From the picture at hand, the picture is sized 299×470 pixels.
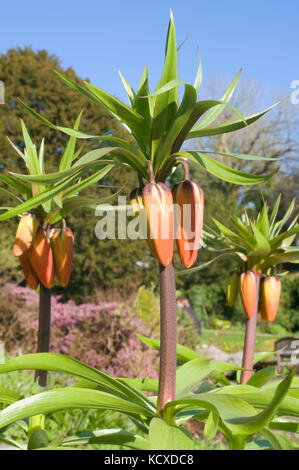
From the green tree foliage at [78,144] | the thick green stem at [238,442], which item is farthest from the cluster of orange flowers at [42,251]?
the green tree foliage at [78,144]

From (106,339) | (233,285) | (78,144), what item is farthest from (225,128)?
(78,144)

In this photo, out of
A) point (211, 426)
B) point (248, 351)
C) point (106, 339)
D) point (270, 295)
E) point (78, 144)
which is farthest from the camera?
point (78, 144)

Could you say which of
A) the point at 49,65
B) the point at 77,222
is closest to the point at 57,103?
the point at 49,65

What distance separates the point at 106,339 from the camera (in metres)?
4.16

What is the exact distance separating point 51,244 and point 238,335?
11.1m

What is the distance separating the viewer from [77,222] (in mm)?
9516

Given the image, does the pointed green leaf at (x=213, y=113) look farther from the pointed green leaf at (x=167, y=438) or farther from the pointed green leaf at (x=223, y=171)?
the pointed green leaf at (x=167, y=438)

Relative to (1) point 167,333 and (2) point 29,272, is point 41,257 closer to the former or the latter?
(2) point 29,272

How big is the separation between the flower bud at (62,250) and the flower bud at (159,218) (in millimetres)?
326

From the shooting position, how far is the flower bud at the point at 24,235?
2.76 feet

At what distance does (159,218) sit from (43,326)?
0.35 metres

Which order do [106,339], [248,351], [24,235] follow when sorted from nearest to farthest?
[24,235], [248,351], [106,339]

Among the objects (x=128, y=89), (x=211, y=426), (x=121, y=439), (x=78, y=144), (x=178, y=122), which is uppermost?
(x=78, y=144)

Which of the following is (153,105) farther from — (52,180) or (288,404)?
(288,404)
